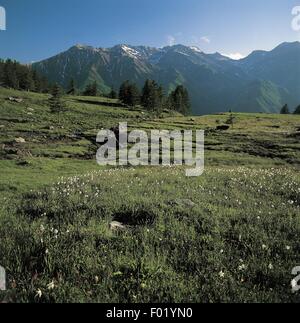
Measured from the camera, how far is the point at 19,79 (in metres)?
124

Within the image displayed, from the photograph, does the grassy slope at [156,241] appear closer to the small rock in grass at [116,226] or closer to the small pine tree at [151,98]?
the small rock in grass at [116,226]

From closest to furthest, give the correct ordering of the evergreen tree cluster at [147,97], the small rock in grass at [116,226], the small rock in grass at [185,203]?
the small rock in grass at [116,226] → the small rock in grass at [185,203] → the evergreen tree cluster at [147,97]

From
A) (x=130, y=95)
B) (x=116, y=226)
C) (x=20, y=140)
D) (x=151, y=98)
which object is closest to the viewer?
(x=116, y=226)

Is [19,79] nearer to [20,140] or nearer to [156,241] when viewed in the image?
[20,140]

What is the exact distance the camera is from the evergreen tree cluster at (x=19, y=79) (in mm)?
114875

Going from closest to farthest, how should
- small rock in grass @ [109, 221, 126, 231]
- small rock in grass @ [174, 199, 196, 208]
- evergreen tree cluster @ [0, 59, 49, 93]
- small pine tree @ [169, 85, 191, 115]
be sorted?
small rock in grass @ [109, 221, 126, 231], small rock in grass @ [174, 199, 196, 208], evergreen tree cluster @ [0, 59, 49, 93], small pine tree @ [169, 85, 191, 115]

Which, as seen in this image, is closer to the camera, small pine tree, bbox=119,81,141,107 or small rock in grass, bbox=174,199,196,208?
small rock in grass, bbox=174,199,196,208

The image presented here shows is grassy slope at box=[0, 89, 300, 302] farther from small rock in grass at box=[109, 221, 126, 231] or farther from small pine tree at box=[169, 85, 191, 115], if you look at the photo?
small pine tree at box=[169, 85, 191, 115]


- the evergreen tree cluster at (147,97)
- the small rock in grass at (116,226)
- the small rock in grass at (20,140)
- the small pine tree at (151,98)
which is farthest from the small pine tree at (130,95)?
the small rock in grass at (116,226)

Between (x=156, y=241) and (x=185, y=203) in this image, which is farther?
(x=185, y=203)

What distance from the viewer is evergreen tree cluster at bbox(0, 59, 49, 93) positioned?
377ft

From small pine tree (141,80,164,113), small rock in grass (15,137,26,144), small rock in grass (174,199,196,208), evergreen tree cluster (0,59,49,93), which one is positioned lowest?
small rock in grass (174,199,196,208)

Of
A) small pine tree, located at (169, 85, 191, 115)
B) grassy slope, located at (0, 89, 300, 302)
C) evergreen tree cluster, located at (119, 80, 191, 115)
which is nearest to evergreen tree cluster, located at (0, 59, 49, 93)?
evergreen tree cluster, located at (119, 80, 191, 115)

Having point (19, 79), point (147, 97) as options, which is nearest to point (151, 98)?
point (147, 97)
